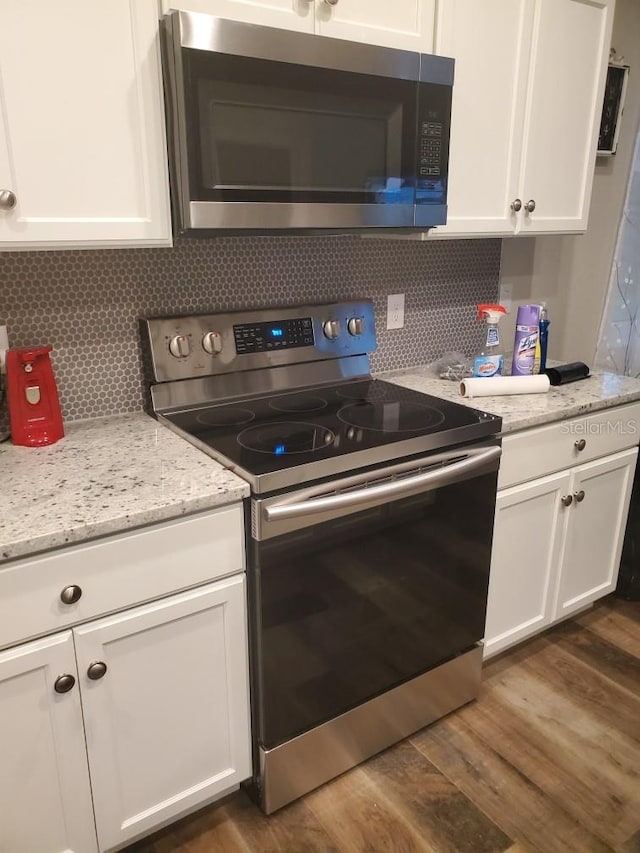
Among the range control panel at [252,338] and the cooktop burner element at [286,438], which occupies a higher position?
the range control panel at [252,338]

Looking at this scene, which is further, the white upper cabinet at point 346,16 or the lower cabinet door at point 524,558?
the lower cabinet door at point 524,558

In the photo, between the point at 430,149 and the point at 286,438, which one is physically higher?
→ the point at 430,149

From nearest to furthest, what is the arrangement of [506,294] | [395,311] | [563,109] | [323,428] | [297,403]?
[323,428]
[297,403]
[563,109]
[395,311]
[506,294]

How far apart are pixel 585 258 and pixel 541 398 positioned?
927 millimetres

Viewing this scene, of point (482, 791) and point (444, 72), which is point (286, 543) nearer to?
point (482, 791)

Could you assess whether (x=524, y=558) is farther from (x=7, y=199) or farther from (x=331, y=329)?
(x=7, y=199)

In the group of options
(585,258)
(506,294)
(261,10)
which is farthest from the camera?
(585,258)

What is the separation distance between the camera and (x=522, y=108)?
6.19 feet

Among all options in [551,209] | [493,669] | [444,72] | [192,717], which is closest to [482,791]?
[493,669]

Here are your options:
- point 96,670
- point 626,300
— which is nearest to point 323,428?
point 96,670

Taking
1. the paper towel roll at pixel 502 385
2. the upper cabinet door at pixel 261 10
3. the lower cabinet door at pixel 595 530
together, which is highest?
the upper cabinet door at pixel 261 10

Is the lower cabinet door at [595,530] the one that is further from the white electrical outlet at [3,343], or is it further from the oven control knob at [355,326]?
the white electrical outlet at [3,343]

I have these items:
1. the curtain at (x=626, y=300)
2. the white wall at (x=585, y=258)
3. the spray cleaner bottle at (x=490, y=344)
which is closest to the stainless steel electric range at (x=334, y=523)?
the spray cleaner bottle at (x=490, y=344)

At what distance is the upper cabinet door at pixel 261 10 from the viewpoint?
1.34m
